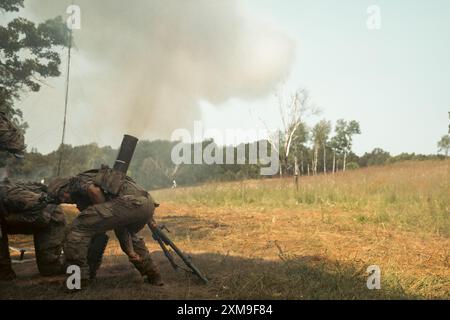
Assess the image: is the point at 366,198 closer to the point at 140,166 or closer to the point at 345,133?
the point at 140,166

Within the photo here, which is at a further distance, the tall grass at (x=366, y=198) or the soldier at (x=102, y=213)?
the tall grass at (x=366, y=198)

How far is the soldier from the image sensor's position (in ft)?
14.6

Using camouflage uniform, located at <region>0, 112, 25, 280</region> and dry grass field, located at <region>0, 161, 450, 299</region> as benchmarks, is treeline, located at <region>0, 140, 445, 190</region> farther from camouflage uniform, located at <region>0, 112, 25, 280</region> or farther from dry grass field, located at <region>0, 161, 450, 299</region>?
camouflage uniform, located at <region>0, 112, 25, 280</region>

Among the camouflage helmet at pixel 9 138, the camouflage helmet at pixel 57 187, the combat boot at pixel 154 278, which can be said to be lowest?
the combat boot at pixel 154 278

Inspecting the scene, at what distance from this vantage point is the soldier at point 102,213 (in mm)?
4453

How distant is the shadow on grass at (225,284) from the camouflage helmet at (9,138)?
5.29 ft

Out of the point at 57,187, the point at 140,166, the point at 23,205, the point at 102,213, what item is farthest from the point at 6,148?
the point at 140,166

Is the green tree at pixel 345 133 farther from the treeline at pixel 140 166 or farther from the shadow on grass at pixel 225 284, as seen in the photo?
the shadow on grass at pixel 225 284

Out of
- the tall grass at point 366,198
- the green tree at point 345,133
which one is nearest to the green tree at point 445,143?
the green tree at point 345,133

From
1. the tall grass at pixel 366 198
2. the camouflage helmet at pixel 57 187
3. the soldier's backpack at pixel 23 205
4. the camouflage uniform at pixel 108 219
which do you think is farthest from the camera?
the tall grass at pixel 366 198

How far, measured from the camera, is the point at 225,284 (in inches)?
194

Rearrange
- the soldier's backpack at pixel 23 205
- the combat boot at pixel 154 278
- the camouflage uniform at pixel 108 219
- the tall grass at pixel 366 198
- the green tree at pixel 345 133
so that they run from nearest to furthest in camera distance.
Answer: the camouflage uniform at pixel 108 219 → the combat boot at pixel 154 278 → the soldier's backpack at pixel 23 205 → the tall grass at pixel 366 198 → the green tree at pixel 345 133

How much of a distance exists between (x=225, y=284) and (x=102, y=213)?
1655mm

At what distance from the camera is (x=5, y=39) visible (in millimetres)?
13883
